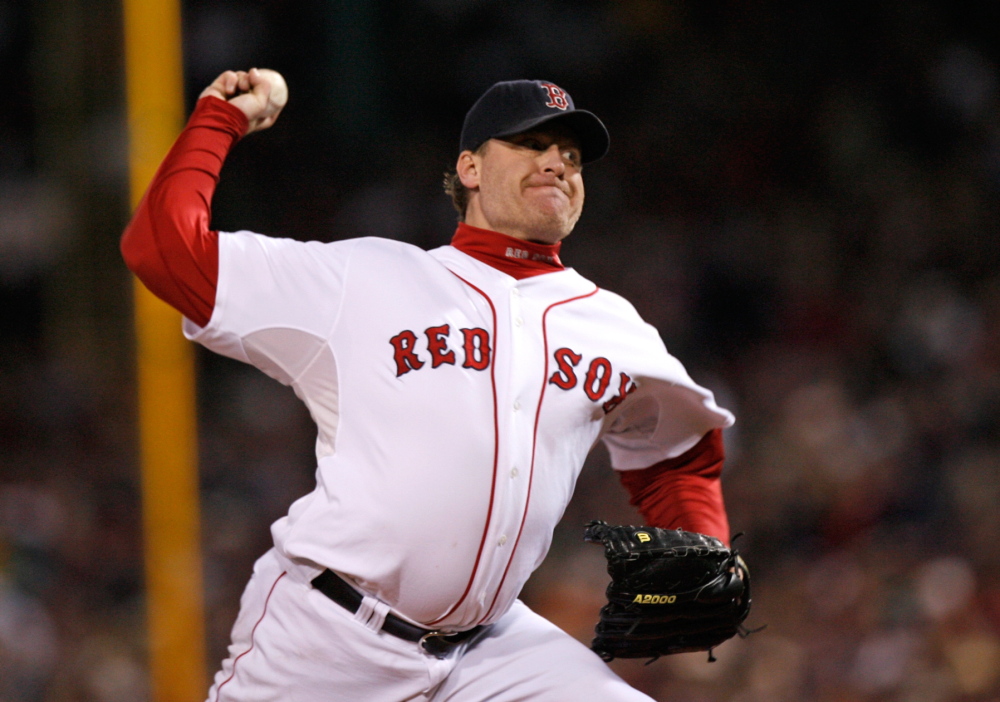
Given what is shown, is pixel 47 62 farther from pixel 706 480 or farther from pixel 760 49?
pixel 706 480

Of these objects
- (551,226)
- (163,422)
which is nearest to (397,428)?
(551,226)

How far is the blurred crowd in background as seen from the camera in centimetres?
468

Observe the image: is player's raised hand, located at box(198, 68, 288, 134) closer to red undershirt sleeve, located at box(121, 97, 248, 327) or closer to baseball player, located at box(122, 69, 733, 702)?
baseball player, located at box(122, 69, 733, 702)

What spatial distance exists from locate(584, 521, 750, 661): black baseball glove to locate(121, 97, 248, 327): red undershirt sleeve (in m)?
0.90

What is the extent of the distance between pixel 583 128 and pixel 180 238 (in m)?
0.89

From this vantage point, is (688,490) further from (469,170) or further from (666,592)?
(469,170)

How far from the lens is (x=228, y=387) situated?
287 inches

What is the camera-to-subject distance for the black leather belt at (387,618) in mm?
2121

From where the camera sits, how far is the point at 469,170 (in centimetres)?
250

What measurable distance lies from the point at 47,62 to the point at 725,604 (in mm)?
6556

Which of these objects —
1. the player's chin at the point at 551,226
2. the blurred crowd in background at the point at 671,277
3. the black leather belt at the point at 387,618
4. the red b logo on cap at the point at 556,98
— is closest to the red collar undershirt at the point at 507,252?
the player's chin at the point at 551,226

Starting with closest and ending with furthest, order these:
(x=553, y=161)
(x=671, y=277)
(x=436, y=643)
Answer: (x=436, y=643) < (x=553, y=161) < (x=671, y=277)

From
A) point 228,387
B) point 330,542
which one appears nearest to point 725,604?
point 330,542

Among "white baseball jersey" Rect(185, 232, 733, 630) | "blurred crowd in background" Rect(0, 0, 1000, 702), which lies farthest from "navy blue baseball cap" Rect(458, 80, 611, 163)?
"blurred crowd in background" Rect(0, 0, 1000, 702)
